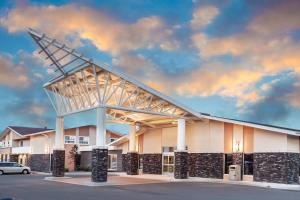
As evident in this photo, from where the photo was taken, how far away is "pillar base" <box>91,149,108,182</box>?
24594 millimetres

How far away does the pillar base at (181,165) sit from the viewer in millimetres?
29000

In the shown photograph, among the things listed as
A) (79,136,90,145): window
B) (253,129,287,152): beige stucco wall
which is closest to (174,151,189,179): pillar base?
(253,129,287,152): beige stucco wall

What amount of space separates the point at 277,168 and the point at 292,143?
5.92ft

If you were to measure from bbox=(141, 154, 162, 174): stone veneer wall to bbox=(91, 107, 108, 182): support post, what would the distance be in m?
11.0

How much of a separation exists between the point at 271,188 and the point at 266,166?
2.96m

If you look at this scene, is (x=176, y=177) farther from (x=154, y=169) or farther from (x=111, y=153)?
(x=111, y=153)

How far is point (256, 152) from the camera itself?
27.3 metres

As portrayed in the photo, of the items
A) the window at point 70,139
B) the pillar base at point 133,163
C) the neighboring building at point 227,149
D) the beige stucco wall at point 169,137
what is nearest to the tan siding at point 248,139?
the neighboring building at point 227,149

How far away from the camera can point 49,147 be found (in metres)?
44.0

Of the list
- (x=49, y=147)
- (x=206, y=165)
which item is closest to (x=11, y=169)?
(x=49, y=147)

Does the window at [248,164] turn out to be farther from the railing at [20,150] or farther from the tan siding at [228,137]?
the railing at [20,150]

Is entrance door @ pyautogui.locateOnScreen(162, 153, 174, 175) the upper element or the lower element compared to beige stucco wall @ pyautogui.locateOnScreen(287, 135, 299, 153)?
lower

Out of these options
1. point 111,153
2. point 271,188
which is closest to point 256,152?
point 271,188

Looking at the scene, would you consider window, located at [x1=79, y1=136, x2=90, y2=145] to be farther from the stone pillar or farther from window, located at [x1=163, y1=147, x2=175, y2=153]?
window, located at [x1=163, y1=147, x2=175, y2=153]
